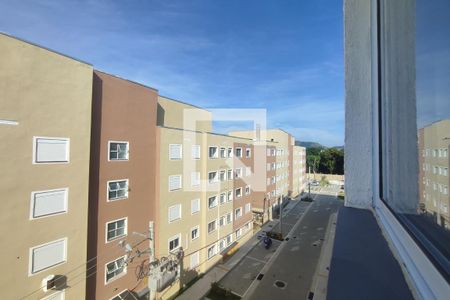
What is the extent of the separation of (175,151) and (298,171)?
912 inches

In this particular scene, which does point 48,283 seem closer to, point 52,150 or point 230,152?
point 52,150

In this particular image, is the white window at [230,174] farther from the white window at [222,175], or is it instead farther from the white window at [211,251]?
the white window at [211,251]

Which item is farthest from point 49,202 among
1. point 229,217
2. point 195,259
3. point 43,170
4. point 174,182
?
point 229,217

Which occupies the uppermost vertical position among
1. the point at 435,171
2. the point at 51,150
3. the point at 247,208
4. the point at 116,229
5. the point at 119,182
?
the point at 51,150

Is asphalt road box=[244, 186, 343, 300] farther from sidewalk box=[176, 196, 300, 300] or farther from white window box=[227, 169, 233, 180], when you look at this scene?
white window box=[227, 169, 233, 180]

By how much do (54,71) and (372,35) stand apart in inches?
285

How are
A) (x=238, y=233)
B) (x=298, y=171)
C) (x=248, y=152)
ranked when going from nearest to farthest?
(x=238, y=233) < (x=248, y=152) < (x=298, y=171)

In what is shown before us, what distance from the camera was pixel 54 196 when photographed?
5.82 metres

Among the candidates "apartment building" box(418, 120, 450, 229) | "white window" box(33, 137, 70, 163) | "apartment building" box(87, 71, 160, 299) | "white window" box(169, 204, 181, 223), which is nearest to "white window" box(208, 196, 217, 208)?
"white window" box(169, 204, 181, 223)

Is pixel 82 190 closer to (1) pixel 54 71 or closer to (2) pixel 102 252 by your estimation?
(2) pixel 102 252

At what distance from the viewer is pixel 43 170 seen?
5.60m

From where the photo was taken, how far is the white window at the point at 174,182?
9.58 m

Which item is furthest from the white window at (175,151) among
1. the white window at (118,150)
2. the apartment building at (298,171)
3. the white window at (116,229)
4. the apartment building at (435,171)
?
the apartment building at (298,171)

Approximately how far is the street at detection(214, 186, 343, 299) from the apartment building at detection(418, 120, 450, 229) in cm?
1021
